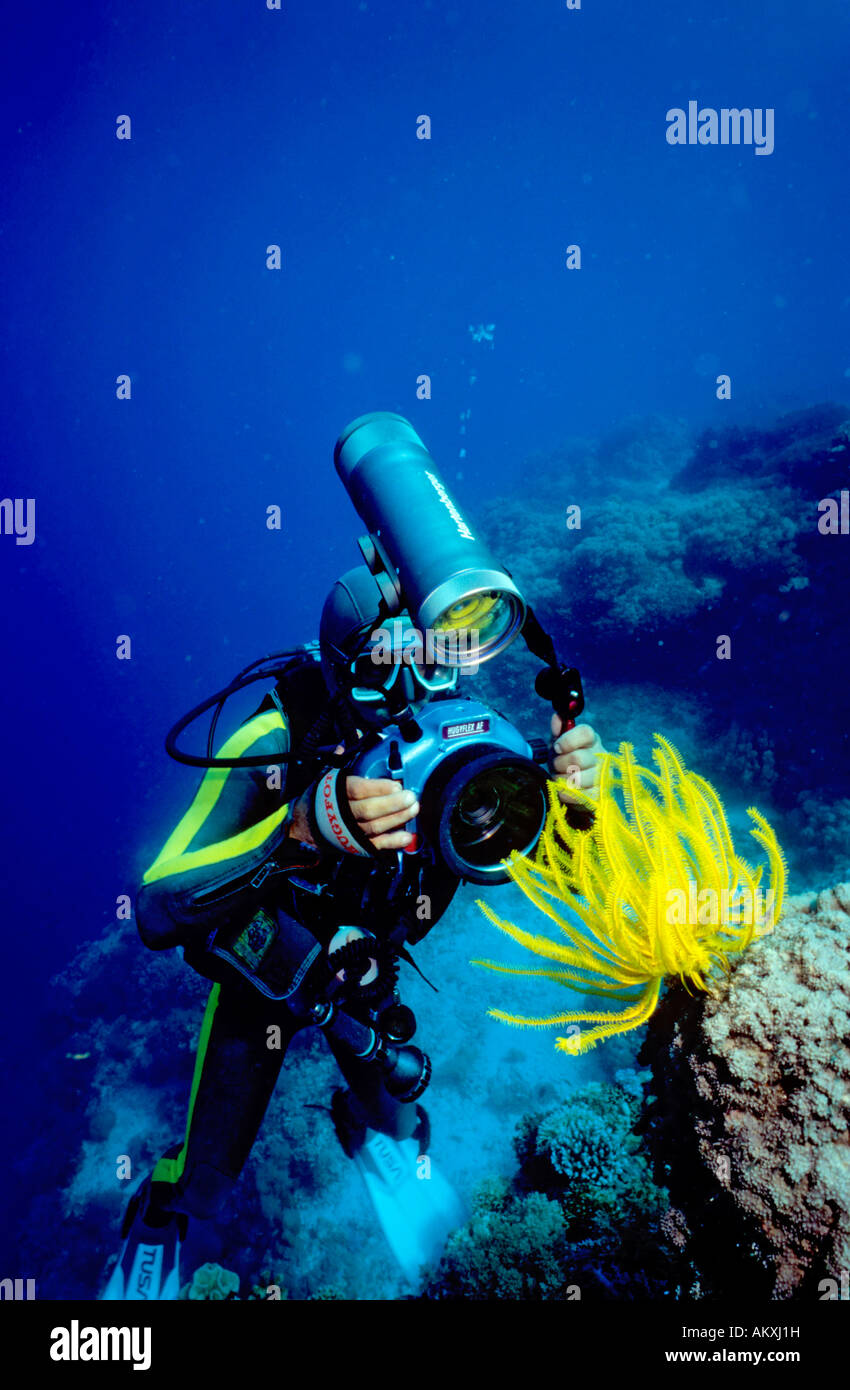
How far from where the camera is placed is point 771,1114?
1603mm

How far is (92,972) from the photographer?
12.5 metres

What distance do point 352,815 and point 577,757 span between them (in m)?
0.93

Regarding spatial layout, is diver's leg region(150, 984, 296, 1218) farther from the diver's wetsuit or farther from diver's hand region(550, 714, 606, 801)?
diver's hand region(550, 714, 606, 801)

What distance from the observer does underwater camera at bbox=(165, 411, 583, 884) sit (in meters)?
1.56

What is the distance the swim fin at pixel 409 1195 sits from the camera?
457 cm

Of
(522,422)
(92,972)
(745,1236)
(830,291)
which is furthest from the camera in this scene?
(830,291)

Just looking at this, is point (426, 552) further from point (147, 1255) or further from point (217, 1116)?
point (147, 1255)

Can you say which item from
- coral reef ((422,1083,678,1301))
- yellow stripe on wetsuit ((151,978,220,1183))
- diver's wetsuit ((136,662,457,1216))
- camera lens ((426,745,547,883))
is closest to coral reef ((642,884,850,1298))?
coral reef ((422,1083,678,1301))

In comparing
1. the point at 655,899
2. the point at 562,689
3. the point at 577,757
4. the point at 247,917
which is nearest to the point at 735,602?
the point at 577,757

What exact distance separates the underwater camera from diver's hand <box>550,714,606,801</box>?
0.24 ft

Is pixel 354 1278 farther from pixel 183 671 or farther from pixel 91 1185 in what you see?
pixel 183 671

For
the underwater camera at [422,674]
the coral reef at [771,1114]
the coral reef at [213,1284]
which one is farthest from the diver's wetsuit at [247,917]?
the coral reef at [213,1284]

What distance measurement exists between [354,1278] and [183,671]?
52786 millimetres
